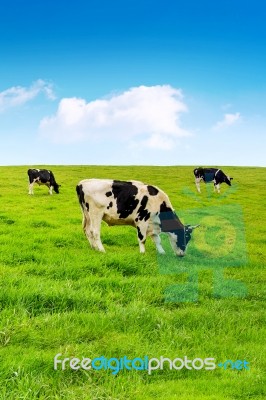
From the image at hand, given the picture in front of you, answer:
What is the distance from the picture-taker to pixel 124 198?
12023mm

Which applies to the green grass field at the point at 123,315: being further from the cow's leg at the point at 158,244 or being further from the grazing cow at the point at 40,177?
the grazing cow at the point at 40,177

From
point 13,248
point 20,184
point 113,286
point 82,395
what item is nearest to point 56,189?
point 20,184

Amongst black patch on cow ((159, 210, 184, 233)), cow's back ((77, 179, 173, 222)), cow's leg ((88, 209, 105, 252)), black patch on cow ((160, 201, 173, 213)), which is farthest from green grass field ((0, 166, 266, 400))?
black patch on cow ((160, 201, 173, 213))

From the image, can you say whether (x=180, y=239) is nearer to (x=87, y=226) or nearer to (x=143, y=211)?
(x=143, y=211)

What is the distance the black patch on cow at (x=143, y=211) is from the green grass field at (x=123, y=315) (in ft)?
4.25

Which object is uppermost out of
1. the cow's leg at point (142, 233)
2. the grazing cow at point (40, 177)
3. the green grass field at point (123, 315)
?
the grazing cow at point (40, 177)

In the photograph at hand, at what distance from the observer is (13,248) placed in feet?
34.1

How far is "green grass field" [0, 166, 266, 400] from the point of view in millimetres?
4605

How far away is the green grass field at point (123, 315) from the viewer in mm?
4605

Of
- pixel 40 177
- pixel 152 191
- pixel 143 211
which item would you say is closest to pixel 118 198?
pixel 143 211

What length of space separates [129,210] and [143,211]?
448 millimetres

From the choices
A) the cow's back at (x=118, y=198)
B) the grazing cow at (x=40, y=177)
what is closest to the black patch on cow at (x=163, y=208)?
the cow's back at (x=118, y=198)

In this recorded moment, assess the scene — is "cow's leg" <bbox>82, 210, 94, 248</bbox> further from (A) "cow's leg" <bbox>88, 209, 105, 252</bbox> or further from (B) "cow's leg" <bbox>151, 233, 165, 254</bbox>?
(B) "cow's leg" <bbox>151, 233, 165, 254</bbox>

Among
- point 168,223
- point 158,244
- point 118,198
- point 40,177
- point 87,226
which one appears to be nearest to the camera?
point 118,198
